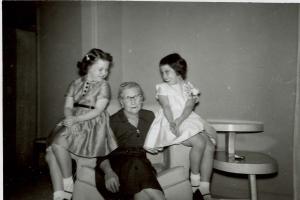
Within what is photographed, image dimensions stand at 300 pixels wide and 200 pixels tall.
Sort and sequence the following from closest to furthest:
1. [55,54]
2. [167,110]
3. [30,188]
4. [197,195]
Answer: [197,195]
[167,110]
[30,188]
[55,54]

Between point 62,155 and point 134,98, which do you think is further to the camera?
point 134,98

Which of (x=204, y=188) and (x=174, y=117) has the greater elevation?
(x=174, y=117)

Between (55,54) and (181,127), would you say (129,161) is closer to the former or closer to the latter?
(181,127)

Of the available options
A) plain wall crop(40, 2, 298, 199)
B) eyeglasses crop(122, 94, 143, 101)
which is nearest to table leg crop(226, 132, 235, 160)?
plain wall crop(40, 2, 298, 199)

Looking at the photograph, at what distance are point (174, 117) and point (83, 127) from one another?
0.68 metres

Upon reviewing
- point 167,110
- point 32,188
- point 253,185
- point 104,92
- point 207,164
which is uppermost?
point 104,92

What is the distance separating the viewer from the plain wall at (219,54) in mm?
2559

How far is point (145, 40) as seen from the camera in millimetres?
2934

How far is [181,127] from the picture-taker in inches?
79.7

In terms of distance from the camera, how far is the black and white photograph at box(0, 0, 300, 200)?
185 cm

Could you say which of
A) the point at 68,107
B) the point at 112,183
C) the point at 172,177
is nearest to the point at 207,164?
the point at 172,177

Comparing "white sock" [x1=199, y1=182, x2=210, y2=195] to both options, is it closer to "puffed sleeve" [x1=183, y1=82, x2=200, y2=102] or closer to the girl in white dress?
the girl in white dress

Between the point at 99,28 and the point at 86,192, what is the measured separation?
4.88ft

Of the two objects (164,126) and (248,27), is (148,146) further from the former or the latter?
(248,27)
